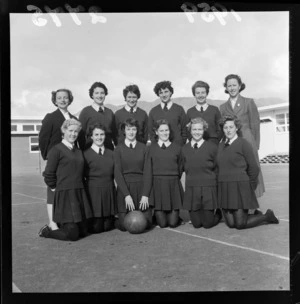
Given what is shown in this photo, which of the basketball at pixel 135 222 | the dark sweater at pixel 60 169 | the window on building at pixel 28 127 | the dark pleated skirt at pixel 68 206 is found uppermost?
the window on building at pixel 28 127

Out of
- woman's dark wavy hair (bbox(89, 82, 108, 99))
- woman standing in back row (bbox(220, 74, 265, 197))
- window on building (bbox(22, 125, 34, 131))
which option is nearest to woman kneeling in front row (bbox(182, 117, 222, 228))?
woman standing in back row (bbox(220, 74, 265, 197))

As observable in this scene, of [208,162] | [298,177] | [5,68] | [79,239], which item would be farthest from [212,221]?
[5,68]

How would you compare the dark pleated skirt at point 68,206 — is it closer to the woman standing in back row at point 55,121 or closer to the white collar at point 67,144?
the woman standing in back row at point 55,121

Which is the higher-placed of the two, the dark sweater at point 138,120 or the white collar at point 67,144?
the dark sweater at point 138,120

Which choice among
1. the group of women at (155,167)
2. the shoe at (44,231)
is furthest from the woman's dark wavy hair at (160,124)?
the shoe at (44,231)

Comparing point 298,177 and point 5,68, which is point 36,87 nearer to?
point 5,68

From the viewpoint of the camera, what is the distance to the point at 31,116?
403 centimetres

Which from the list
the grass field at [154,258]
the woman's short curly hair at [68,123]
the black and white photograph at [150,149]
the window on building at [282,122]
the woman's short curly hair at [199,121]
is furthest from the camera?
the woman's short curly hair at [199,121]

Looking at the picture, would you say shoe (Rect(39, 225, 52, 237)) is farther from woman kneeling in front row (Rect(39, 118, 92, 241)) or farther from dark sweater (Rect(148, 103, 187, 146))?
dark sweater (Rect(148, 103, 187, 146))

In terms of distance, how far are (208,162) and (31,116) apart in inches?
66.0

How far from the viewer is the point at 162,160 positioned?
4.40m

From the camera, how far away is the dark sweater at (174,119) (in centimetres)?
428

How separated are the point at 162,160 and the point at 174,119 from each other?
1.33 ft

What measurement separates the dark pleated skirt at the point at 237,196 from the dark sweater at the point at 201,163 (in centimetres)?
15
